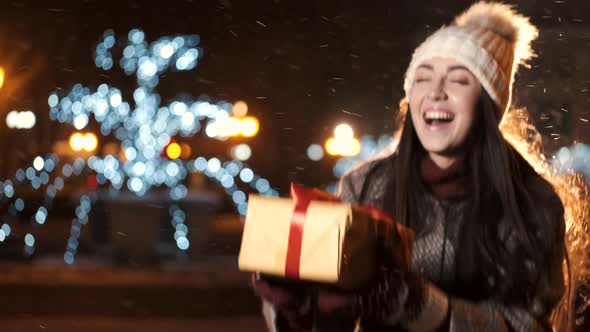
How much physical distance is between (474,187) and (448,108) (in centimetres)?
20

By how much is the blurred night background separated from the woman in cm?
40

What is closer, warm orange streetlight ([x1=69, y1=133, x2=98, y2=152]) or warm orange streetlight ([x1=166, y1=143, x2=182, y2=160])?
warm orange streetlight ([x1=166, y1=143, x2=182, y2=160])

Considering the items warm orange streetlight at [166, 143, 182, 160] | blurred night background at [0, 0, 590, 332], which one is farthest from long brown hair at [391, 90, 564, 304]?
warm orange streetlight at [166, 143, 182, 160]

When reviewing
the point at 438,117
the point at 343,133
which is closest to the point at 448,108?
the point at 438,117

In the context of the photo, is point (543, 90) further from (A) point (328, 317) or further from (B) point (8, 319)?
(B) point (8, 319)

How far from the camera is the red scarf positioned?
2576 millimetres

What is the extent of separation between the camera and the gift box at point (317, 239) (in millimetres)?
1794

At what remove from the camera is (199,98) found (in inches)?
1316

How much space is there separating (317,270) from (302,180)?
33304 mm

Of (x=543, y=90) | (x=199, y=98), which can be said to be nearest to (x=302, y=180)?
(x=199, y=98)

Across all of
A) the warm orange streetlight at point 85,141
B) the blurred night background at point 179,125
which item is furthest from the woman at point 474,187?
the warm orange streetlight at point 85,141

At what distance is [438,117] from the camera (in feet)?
8.30

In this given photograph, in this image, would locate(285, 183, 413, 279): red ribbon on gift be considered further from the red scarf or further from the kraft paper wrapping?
the red scarf

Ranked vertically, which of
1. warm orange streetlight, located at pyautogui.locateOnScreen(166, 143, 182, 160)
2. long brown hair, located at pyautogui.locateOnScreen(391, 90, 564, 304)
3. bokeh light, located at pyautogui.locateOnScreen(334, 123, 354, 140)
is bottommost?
warm orange streetlight, located at pyautogui.locateOnScreen(166, 143, 182, 160)
